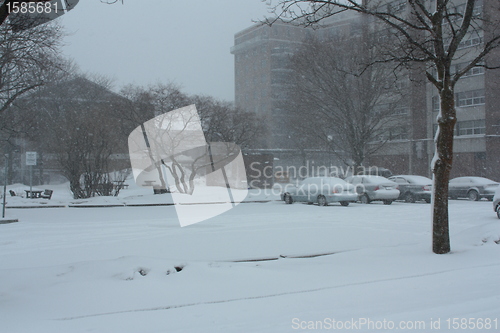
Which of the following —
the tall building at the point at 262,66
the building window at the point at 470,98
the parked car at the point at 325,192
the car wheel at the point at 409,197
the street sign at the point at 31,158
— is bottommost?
the car wheel at the point at 409,197

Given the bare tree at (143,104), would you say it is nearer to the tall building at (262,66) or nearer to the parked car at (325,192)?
the parked car at (325,192)

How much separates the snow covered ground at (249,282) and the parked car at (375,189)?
1051 cm

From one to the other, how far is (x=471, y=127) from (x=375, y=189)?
959 inches

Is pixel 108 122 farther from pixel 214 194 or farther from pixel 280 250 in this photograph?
pixel 280 250

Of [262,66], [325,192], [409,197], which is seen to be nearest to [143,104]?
[325,192]

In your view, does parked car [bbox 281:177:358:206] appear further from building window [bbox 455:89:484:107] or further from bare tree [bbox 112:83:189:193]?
building window [bbox 455:89:484:107]

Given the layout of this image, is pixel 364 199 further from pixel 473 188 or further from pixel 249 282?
pixel 249 282

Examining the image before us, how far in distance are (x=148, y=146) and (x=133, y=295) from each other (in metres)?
20.2

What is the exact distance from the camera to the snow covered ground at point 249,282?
5082 mm

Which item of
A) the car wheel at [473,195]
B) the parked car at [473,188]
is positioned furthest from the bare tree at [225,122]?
the car wheel at [473,195]

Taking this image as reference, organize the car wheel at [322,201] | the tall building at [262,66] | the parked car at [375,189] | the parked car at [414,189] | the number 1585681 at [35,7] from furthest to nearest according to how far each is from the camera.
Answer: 1. the tall building at [262,66]
2. the parked car at [414,189]
3. the parked car at [375,189]
4. the car wheel at [322,201]
5. the number 1585681 at [35,7]

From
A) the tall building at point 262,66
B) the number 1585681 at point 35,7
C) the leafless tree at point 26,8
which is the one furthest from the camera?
the tall building at point 262,66

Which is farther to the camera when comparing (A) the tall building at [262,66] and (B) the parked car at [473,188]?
(A) the tall building at [262,66]

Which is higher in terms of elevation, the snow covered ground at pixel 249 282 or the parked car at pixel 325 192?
the parked car at pixel 325 192
